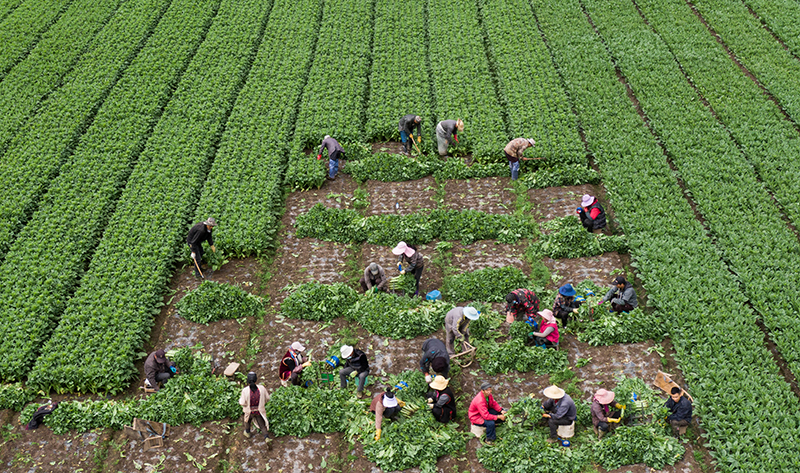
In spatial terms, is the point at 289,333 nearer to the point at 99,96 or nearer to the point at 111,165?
the point at 111,165

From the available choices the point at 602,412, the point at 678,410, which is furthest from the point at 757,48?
the point at 602,412

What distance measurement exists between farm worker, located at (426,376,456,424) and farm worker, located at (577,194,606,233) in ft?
25.8

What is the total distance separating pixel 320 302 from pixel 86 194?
10050mm

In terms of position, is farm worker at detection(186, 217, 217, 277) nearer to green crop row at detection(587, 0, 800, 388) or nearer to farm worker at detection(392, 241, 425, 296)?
farm worker at detection(392, 241, 425, 296)

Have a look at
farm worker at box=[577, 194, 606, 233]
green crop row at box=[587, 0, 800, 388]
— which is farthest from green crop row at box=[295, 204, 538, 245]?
green crop row at box=[587, 0, 800, 388]

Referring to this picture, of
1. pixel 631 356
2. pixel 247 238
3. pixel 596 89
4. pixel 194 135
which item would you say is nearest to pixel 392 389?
pixel 631 356

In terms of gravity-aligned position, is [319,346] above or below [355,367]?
below

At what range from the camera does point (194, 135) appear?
24.6 metres

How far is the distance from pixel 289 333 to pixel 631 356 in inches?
352

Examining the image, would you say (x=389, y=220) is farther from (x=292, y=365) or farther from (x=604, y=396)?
(x=604, y=396)

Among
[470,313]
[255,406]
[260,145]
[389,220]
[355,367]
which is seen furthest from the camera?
[260,145]

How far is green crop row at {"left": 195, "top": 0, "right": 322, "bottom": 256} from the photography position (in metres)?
20.8

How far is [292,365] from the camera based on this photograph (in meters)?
15.7

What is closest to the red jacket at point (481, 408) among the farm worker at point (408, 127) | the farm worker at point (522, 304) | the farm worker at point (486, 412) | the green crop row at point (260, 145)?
the farm worker at point (486, 412)
